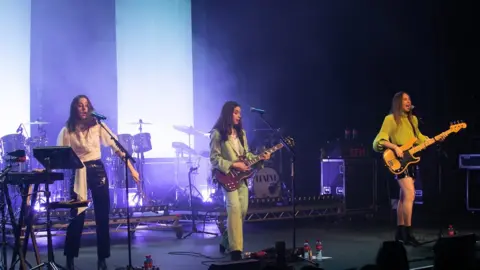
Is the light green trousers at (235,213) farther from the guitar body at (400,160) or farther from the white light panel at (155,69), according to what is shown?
the white light panel at (155,69)

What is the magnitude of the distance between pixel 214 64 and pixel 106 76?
92.4 inches

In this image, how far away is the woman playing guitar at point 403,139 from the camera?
305 inches

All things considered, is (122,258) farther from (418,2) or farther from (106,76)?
(418,2)

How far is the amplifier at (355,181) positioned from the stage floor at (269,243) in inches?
13.6

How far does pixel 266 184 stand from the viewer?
441 inches

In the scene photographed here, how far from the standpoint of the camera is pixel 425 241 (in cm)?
834

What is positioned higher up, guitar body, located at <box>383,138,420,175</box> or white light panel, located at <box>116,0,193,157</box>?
white light panel, located at <box>116,0,193,157</box>

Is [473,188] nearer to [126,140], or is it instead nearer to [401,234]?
[401,234]

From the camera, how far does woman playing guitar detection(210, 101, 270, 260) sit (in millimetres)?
6867

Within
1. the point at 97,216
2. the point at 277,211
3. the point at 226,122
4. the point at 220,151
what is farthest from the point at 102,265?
the point at 277,211

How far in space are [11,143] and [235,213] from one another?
185 inches

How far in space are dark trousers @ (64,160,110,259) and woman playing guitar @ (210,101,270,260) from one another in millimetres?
1241

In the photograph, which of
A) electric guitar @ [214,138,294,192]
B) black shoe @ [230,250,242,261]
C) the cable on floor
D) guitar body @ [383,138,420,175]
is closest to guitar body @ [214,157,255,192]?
electric guitar @ [214,138,294,192]

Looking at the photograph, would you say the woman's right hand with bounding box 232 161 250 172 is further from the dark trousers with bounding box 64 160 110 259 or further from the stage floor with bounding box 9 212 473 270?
the dark trousers with bounding box 64 160 110 259
